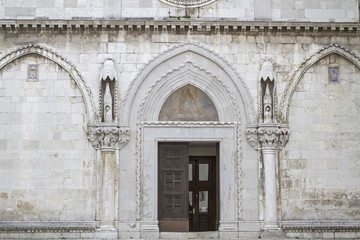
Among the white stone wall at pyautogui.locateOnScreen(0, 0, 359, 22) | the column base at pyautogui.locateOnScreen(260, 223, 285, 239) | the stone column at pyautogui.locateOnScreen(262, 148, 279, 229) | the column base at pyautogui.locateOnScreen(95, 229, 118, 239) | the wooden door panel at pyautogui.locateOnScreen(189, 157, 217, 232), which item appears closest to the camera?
the column base at pyautogui.locateOnScreen(95, 229, 118, 239)

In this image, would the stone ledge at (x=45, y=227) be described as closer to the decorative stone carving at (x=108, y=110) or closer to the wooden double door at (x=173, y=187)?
the wooden double door at (x=173, y=187)

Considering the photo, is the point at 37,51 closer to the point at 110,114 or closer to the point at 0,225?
the point at 110,114

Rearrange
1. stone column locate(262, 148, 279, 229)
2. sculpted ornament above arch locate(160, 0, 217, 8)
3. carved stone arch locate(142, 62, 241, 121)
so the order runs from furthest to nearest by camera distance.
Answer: sculpted ornament above arch locate(160, 0, 217, 8) → carved stone arch locate(142, 62, 241, 121) → stone column locate(262, 148, 279, 229)

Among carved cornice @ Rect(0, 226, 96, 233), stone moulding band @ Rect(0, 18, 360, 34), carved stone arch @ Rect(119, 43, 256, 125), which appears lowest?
carved cornice @ Rect(0, 226, 96, 233)

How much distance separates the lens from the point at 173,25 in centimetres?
1834

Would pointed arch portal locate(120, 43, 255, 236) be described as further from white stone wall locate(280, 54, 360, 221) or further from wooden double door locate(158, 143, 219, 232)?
white stone wall locate(280, 54, 360, 221)

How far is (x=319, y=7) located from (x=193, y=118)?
5390 millimetres

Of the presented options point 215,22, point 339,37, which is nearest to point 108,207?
point 215,22

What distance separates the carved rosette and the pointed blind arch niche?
4.70ft

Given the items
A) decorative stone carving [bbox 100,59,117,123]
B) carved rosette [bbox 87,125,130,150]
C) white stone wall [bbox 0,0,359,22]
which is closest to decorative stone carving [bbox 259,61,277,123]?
white stone wall [bbox 0,0,359,22]

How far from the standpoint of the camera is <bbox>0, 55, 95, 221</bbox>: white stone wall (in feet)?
58.5

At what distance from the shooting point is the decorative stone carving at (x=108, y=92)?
59.0 ft

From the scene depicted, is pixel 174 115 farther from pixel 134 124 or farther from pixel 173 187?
pixel 173 187

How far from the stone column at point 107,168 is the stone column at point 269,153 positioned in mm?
4023
